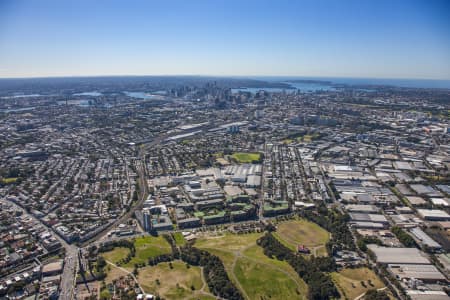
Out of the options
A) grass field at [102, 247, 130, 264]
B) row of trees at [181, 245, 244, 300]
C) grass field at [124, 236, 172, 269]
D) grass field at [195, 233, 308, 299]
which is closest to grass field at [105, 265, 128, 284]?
grass field at [124, 236, 172, 269]

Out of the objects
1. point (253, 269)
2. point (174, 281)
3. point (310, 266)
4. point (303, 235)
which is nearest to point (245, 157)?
point (303, 235)

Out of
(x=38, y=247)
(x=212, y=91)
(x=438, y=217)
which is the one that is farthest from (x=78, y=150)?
(x=212, y=91)

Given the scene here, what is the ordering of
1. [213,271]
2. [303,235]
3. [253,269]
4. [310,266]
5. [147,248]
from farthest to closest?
[303,235] → [147,248] → [253,269] → [310,266] → [213,271]

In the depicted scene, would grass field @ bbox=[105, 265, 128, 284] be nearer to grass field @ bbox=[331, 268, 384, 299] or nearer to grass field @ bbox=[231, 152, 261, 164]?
grass field @ bbox=[331, 268, 384, 299]

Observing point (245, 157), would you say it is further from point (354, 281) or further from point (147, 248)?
point (354, 281)

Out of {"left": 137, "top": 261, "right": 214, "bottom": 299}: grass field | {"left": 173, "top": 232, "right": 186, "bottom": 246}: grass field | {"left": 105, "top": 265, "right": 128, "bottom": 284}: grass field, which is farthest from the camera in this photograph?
{"left": 173, "top": 232, "right": 186, "bottom": 246}: grass field

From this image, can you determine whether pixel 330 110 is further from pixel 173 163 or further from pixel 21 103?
pixel 21 103

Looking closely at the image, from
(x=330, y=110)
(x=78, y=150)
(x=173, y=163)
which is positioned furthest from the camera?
(x=330, y=110)
